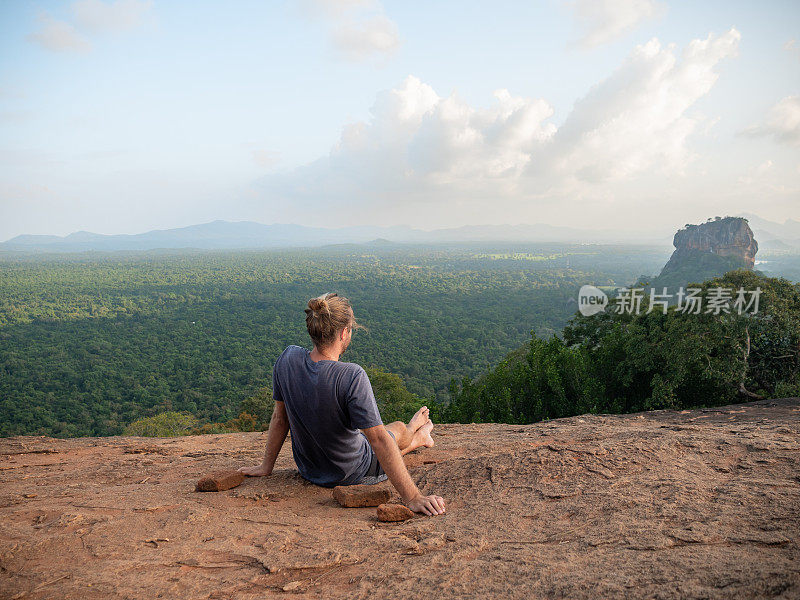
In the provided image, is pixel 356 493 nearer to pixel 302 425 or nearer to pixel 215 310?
pixel 302 425

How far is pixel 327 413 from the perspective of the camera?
2914 millimetres

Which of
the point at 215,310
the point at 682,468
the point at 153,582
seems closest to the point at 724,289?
the point at 682,468

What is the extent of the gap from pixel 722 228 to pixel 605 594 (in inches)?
3871

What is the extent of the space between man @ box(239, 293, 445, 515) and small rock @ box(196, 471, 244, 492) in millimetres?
428

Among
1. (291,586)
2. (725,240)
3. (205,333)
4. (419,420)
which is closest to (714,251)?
(725,240)

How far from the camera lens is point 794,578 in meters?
1.60

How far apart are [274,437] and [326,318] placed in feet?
4.08

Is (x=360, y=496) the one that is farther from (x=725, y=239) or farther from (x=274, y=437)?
(x=725, y=239)

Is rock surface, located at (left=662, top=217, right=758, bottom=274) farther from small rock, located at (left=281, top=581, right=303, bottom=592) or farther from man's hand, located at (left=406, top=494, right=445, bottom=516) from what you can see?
small rock, located at (left=281, top=581, right=303, bottom=592)

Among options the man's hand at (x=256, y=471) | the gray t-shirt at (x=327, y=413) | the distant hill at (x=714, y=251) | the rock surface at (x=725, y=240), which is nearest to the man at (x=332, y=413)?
the gray t-shirt at (x=327, y=413)

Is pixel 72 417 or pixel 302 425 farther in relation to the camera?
pixel 72 417

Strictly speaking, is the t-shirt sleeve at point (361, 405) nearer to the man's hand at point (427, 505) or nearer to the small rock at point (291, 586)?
the man's hand at point (427, 505)

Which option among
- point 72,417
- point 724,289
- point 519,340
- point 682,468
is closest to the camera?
point 682,468

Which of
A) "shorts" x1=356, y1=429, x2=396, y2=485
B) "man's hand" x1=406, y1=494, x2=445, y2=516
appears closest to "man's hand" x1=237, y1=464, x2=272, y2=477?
"shorts" x1=356, y1=429, x2=396, y2=485
